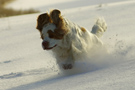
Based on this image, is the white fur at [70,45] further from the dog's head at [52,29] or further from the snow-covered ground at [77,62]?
the snow-covered ground at [77,62]

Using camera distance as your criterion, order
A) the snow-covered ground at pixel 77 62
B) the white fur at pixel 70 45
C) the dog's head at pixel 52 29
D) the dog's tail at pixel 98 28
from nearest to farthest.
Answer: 1. the snow-covered ground at pixel 77 62
2. the dog's head at pixel 52 29
3. the white fur at pixel 70 45
4. the dog's tail at pixel 98 28

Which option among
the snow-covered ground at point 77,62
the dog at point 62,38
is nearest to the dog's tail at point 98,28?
the snow-covered ground at point 77,62

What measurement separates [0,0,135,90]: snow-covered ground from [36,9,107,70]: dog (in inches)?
6.1

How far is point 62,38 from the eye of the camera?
14.7 ft

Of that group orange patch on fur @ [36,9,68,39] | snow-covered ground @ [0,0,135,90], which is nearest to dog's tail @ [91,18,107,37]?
snow-covered ground @ [0,0,135,90]

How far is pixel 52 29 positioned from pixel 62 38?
0.20m

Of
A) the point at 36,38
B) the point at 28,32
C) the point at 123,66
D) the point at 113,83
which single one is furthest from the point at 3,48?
the point at 113,83

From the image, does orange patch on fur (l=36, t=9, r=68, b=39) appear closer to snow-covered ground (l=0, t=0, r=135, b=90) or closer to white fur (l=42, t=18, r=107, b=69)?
white fur (l=42, t=18, r=107, b=69)

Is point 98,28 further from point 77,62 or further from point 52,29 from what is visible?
point 52,29

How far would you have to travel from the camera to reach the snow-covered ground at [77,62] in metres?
3.52

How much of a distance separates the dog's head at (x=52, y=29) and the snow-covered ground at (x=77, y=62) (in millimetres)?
500

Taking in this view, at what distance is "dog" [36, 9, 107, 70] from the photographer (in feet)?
14.3

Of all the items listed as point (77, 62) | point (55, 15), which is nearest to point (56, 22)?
point (55, 15)

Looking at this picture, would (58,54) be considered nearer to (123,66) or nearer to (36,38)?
(123,66)
